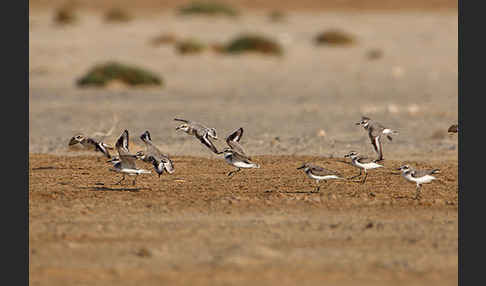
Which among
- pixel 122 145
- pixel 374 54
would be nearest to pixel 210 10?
pixel 374 54

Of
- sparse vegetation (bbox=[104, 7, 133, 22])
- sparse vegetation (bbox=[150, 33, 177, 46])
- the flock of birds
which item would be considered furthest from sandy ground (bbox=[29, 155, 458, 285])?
sparse vegetation (bbox=[104, 7, 133, 22])

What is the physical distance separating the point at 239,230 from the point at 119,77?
62.9 ft

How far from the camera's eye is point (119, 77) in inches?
1112

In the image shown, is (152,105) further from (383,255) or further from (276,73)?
(383,255)

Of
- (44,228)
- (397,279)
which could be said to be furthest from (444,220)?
(44,228)

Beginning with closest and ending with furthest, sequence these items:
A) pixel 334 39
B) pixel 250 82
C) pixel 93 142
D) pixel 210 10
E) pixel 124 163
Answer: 1. pixel 124 163
2. pixel 93 142
3. pixel 250 82
4. pixel 334 39
5. pixel 210 10

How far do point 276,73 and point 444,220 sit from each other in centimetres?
2225

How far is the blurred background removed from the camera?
17609 mm

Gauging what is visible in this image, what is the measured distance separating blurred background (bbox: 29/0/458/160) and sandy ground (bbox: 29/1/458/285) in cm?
10

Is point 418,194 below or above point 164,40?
below

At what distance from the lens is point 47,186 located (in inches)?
483

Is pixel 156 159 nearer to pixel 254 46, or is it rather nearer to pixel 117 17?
pixel 254 46

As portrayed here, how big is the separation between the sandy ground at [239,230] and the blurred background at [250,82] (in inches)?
120

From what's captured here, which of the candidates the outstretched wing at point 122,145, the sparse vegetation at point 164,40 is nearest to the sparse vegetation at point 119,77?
the sparse vegetation at point 164,40
